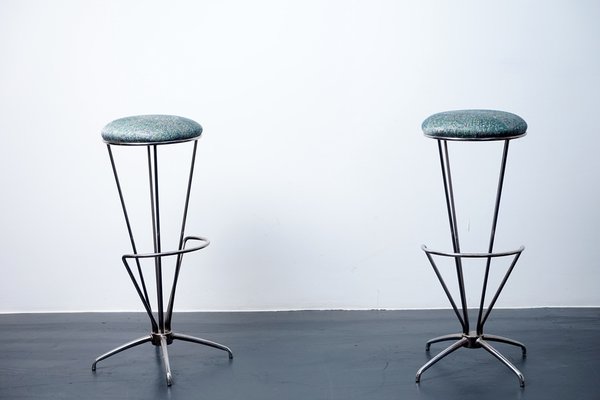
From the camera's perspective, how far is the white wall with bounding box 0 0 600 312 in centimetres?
451

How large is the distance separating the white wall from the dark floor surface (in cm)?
20

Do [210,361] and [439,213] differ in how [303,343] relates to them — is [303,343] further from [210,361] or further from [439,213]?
[439,213]

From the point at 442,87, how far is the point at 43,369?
2444mm

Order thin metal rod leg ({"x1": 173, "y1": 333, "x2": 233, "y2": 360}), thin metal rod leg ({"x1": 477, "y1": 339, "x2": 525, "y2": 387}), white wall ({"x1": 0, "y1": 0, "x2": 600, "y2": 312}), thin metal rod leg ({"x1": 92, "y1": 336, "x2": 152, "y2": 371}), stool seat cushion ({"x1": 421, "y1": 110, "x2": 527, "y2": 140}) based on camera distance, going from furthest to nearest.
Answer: white wall ({"x1": 0, "y1": 0, "x2": 600, "y2": 312}), thin metal rod leg ({"x1": 173, "y1": 333, "x2": 233, "y2": 360}), thin metal rod leg ({"x1": 92, "y1": 336, "x2": 152, "y2": 371}), thin metal rod leg ({"x1": 477, "y1": 339, "x2": 525, "y2": 387}), stool seat cushion ({"x1": 421, "y1": 110, "x2": 527, "y2": 140})

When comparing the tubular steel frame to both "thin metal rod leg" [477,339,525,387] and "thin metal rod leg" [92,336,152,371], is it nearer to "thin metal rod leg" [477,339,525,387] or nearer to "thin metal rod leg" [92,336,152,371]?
"thin metal rod leg" [477,339,525,387]

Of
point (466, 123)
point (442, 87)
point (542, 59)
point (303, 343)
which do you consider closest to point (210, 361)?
point (303, 343)

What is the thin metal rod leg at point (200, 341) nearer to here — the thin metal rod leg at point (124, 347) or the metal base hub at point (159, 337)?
the metal base hub at point (159, 337)

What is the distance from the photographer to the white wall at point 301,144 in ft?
14.8

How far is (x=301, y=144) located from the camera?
460 centimetres

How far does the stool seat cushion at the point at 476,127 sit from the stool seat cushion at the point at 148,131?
3.38 ft

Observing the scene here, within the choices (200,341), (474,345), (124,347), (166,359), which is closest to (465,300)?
(474,345)

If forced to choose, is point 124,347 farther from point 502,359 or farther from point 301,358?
point 502,359

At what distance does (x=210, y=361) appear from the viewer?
153 inches

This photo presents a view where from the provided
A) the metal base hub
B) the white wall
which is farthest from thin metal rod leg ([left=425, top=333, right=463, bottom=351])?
the metal base hub
